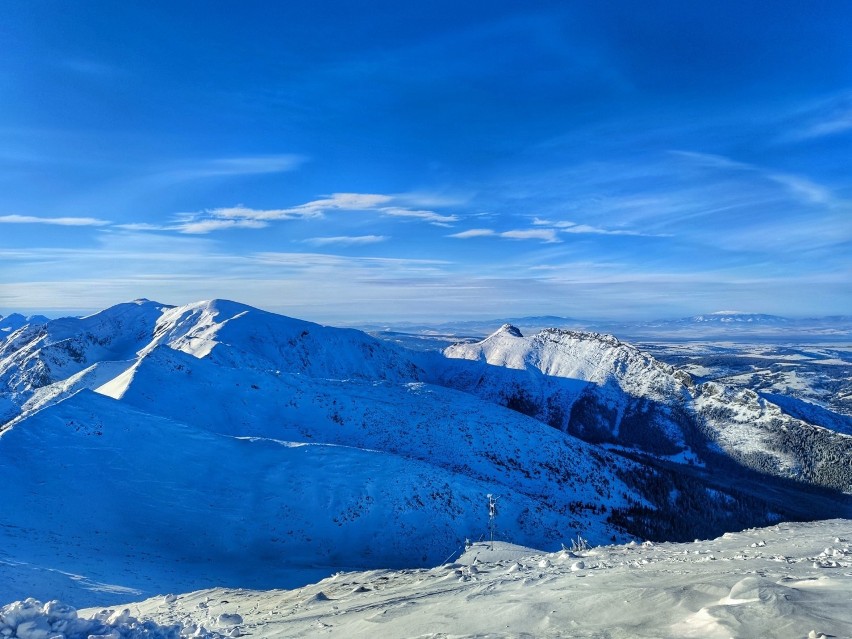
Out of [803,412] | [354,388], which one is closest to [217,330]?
[354,388]

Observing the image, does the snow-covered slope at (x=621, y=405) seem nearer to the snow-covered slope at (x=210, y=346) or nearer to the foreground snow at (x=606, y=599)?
the snow-covered slope at (x=210, y=346)

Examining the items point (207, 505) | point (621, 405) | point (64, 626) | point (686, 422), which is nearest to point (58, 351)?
point (207, 505)

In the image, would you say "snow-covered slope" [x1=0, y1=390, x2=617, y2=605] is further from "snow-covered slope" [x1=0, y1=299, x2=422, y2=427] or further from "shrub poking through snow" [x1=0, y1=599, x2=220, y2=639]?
"snow-covered slope" [x1=0, y1=299, x2=422, y2=427]

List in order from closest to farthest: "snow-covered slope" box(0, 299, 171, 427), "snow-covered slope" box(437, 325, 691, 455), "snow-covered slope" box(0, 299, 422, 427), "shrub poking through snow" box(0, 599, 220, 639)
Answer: "shrub poking through snow" box(0, 599, 220, 639)
"snow-covered slope" box(0, 299, 171, 427)
"snow-covered slope" box(0, 299, 422, 427)
"snow-covered slope" box(437, 325, 691, 455)

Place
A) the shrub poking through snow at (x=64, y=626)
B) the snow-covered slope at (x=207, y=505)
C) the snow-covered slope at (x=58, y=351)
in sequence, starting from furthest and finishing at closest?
the snow-covered slope at (x=58, y=351), the snow-covered slope at (x=207, y=505), the shrub poking through snow at (x=64, y=626)

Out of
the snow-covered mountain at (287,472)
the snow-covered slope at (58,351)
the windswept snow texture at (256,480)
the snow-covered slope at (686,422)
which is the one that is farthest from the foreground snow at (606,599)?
the snow-covered slope at (686,422)

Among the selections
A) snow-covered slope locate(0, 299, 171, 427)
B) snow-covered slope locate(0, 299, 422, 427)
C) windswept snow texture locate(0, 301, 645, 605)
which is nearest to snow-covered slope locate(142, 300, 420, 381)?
snow-covered slope locate(0, 299, 422, 427)
